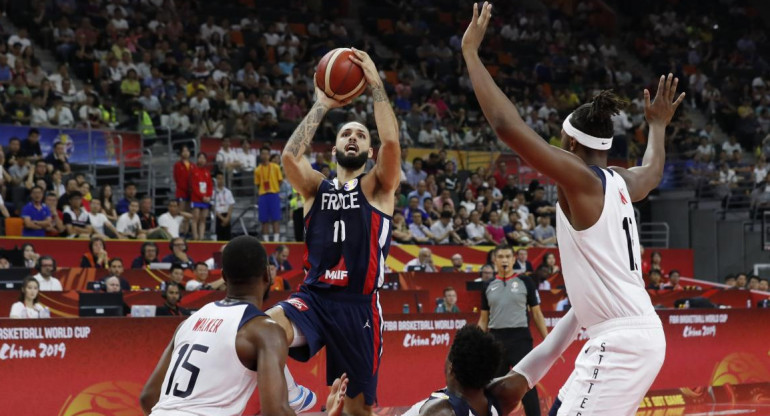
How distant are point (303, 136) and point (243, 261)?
7.92 ft

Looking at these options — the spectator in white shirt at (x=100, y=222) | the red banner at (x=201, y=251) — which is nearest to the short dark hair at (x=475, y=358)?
the red banner at (x=201, y=251)

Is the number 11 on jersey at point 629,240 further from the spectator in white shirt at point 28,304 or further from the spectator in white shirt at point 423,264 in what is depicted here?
the spectator in white shirt at point 423,264

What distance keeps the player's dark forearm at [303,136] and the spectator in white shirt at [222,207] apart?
37.5 ft

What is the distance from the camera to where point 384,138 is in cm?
652

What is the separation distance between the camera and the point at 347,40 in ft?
86.5

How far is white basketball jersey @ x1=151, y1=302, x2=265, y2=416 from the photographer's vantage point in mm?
4211

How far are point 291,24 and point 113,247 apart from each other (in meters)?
12.0

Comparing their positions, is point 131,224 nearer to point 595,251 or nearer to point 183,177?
point 183,177

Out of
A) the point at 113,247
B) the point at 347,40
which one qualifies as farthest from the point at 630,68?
the point at 113,247

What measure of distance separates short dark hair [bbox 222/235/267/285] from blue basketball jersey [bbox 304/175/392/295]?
1.95 meters

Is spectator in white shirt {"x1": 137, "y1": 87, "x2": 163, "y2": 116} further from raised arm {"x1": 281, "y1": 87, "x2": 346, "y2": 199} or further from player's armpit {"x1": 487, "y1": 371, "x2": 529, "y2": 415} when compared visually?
player's armpit {"x1": 487, "y1": 371, "x2": 529, "y2": 415}

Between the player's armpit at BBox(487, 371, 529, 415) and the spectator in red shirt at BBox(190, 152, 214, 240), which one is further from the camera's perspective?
the spectator in red shirt at BBox(190, 152, 214, 240)

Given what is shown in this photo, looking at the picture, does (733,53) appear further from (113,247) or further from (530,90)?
(113,247)

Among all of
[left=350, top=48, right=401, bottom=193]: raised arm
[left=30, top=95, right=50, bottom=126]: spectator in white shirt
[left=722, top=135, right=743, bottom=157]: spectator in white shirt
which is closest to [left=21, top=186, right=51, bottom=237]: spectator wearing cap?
[left=30, top=95, right=50, bottom=126]: spectator in white shirt
